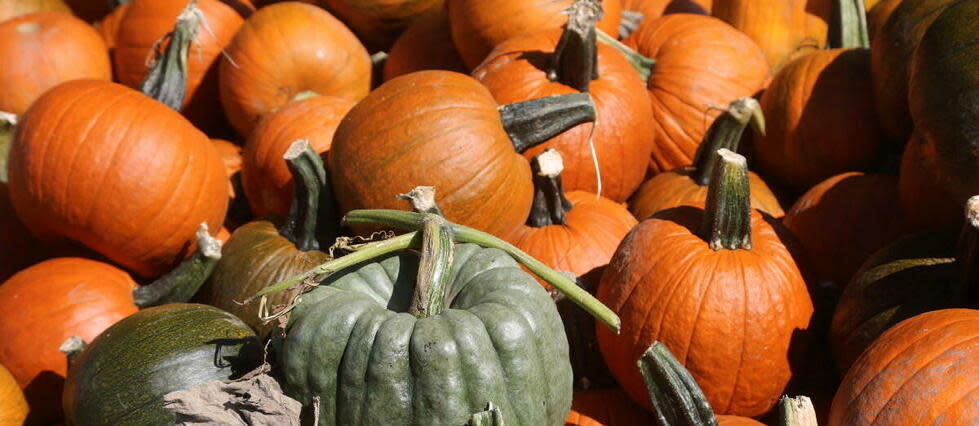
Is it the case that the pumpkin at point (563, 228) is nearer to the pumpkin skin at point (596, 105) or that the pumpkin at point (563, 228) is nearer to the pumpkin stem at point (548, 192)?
the pumpkin stem at point (548, 192)

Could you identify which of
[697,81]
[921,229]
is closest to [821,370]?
[921,229]

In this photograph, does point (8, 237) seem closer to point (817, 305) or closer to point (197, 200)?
point (197, 200)

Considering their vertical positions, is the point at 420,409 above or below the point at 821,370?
above

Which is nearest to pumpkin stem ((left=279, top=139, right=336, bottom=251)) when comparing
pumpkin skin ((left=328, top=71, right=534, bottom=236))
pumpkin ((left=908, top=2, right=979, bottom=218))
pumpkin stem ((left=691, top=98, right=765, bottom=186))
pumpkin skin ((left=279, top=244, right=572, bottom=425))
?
pumpkin skin ((left=328, top=71, right=534, bottom=236))

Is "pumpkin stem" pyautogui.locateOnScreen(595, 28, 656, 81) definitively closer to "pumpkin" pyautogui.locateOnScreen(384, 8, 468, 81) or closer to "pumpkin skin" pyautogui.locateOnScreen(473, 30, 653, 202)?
"pumpkin skin" pyautogui.locateOnScreen(473, 30, 653, 202)

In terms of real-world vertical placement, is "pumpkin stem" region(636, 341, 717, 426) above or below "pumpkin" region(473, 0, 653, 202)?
below

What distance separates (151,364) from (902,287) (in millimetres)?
2449

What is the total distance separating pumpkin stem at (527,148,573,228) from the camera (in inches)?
134

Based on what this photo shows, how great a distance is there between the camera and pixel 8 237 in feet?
13.8

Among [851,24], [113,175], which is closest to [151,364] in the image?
[113,175]

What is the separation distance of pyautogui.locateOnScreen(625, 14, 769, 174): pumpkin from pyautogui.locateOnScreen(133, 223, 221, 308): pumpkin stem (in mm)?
2205

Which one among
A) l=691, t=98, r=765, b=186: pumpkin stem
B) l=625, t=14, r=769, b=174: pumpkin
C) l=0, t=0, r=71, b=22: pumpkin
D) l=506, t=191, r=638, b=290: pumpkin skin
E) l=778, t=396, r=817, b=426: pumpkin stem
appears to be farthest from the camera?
l=0, t=0, r=71, b=22: pumpkin

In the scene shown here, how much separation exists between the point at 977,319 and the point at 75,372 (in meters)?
2.85

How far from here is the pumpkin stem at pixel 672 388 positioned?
233 centimetres
